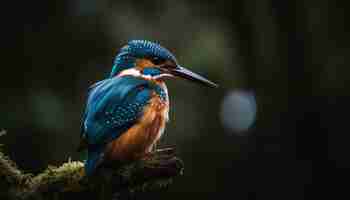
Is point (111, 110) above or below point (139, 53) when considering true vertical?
below

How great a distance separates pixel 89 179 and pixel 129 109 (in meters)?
0.60

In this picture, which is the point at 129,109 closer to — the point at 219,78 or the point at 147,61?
the point at 147,61

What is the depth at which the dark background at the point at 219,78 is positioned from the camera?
29.8 ft

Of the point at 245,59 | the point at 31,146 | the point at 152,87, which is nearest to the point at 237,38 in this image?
the point at 245,59

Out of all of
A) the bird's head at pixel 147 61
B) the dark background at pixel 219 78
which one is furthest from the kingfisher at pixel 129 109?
the dark background at pixel 219 78

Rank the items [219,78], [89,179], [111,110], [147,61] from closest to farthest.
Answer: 1. [89,179]
2. [111,110]
3. [147,61]
4. [219,78]

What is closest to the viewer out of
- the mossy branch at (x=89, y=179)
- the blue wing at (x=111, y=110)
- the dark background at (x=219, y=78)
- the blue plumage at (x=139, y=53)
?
the mossy branch at (x=89, y=179)

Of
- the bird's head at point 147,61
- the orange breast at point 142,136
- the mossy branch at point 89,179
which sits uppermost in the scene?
the bird's head at point 147,61

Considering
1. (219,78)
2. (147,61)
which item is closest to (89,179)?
(147,61)

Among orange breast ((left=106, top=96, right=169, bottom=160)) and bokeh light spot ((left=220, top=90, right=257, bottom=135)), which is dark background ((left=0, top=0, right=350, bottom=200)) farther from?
orange breast ((left=106, top=96, right=169, bottom=160))

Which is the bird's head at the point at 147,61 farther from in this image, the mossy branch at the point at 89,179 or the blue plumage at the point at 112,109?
the mossy branch at the point at 89,179

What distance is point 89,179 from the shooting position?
13.1 feet

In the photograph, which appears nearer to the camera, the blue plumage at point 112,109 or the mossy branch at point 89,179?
the mossy branch at point 89,179

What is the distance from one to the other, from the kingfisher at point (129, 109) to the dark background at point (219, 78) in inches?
152
